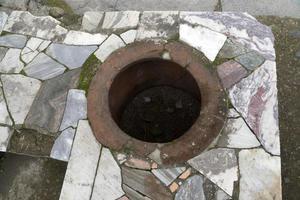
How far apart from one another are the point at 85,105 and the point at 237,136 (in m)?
1.44

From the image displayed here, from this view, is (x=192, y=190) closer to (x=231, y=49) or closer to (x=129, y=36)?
(x=231, y=49)

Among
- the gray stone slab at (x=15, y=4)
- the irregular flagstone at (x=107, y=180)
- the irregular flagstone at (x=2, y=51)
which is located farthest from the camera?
the gray stone slab at (x=15, y=4)

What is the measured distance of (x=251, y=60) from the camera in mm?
3756

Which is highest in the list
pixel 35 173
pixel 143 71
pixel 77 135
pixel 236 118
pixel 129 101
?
pixel 236 118

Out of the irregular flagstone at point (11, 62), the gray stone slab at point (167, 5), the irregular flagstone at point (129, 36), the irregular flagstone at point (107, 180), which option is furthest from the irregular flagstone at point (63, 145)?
the gray stone slab at point (167, 5)

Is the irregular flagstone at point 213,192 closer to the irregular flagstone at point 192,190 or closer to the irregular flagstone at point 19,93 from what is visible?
the irregular flagstone at point 192,190

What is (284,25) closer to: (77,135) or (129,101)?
(129,101)

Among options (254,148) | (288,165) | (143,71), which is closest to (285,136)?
(288,165)

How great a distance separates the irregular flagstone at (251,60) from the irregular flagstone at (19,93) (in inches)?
79.8

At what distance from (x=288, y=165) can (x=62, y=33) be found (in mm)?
2891

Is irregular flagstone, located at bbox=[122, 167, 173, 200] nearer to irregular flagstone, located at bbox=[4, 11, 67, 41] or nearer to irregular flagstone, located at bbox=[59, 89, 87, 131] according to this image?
irregular flagstone, located at bbox=[59, 89, 87, 131]

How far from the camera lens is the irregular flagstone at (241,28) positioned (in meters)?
3.83

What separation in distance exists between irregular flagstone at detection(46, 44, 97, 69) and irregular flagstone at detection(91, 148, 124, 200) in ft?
3.41

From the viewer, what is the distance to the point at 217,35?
12.8ft
